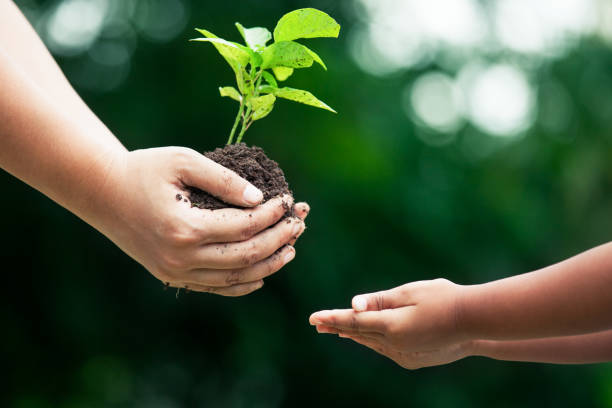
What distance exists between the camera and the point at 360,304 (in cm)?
127

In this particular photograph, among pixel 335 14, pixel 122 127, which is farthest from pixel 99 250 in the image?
pixel 335 14

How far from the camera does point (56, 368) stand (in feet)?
12.3

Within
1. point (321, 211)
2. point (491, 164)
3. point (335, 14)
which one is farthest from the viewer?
point (491, 164)

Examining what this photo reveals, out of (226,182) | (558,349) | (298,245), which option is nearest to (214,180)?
(226,182)

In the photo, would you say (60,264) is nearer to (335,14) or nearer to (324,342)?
(324,342)

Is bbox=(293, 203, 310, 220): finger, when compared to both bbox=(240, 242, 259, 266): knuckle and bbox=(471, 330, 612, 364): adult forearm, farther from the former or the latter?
bbox=(471, 330, 612, 364): adult forearm

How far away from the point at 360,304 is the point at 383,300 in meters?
0.06

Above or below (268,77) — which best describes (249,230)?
below

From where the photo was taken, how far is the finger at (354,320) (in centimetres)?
125

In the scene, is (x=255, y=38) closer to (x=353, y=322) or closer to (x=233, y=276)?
(x=233, y=276)

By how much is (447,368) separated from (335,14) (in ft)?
9.77

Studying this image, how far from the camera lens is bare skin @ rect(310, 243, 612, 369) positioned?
1057mm

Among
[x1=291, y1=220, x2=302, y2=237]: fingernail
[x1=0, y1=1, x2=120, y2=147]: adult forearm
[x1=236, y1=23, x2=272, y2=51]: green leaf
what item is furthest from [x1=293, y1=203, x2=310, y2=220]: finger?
[x1=0, y1=1, x2=120, y2=147]: adult forearm

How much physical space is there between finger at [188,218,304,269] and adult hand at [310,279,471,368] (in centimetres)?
20
